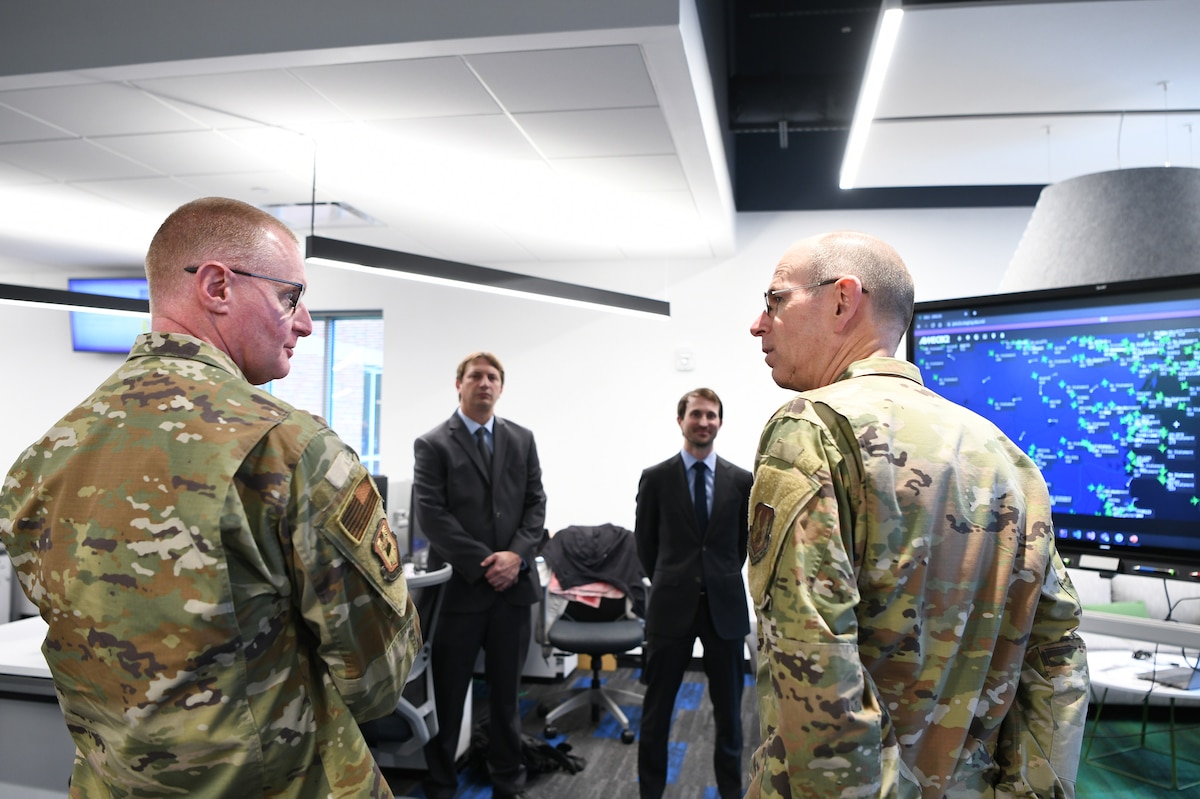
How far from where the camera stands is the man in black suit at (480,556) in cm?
324

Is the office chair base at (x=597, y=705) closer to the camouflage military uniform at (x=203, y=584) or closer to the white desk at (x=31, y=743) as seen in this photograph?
the white desk at (x=31, y=743)

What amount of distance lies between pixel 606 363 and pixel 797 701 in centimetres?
480

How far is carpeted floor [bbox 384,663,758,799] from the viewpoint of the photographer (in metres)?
3.40

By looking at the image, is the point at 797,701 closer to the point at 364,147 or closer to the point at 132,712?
the point at 132,712

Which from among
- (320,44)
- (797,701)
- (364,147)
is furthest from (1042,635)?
(364,147)

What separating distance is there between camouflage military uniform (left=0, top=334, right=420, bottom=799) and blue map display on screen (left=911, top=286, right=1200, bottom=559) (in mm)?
1892

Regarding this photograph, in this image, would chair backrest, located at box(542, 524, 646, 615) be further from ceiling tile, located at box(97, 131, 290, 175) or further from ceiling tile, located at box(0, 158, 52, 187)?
ceiling tile, located at box(0, 158, 52, 187)

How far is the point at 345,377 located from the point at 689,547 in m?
4.00

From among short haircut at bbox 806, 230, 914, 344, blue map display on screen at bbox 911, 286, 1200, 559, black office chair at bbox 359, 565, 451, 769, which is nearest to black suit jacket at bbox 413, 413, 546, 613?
black office chair at bbox 359, 565, 451, 769

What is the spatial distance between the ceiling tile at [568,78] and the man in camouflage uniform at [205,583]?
71.8 inches

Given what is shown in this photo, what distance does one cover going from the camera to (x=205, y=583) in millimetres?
1080

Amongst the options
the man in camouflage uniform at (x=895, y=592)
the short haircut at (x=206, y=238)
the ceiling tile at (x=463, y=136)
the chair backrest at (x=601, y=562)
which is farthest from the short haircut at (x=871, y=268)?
the chair backrest at (x=601, y=562)

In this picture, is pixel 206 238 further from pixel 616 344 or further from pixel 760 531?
pixel 616 344

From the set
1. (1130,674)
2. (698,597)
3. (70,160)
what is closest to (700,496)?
(698,597)
